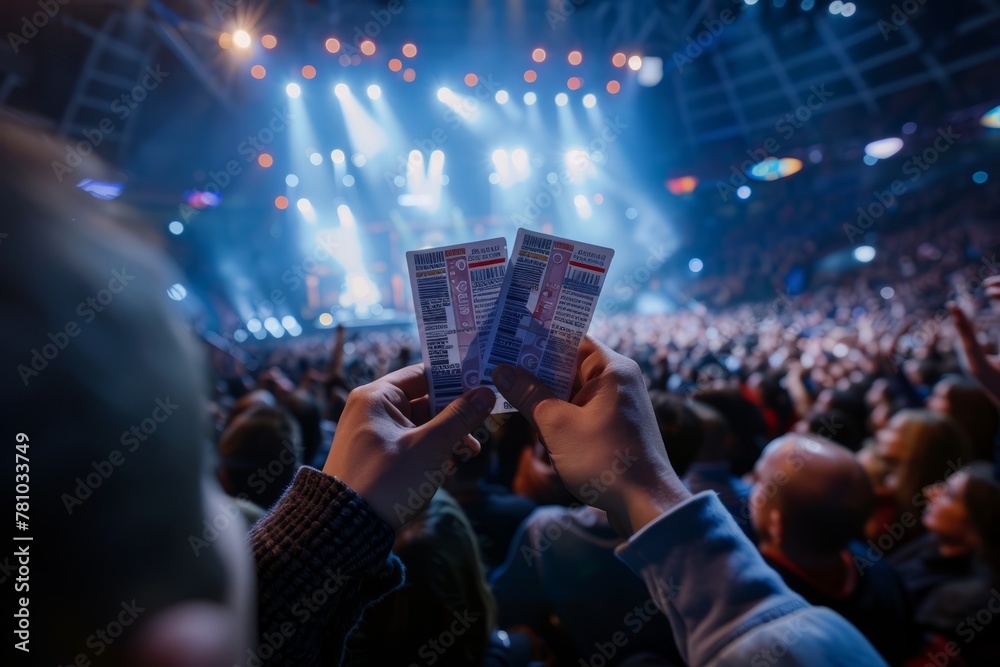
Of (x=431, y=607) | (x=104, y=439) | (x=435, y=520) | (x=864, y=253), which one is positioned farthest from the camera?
(x=864, y=253)

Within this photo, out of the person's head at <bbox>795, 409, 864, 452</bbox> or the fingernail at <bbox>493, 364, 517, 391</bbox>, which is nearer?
the fingernail at <bbox>493, 364, 517, 391</bbox>

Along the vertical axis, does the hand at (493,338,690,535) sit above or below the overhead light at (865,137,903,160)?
below

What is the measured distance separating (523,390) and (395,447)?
37cm

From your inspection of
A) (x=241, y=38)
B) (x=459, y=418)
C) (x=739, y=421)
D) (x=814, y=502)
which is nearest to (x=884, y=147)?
(x=739, y=421)

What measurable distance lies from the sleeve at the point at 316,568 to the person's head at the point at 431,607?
75cm

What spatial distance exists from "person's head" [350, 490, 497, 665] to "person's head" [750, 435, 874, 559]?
3.97 ft

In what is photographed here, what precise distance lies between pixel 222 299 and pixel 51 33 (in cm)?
1578

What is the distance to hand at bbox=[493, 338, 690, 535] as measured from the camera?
3.76 ft

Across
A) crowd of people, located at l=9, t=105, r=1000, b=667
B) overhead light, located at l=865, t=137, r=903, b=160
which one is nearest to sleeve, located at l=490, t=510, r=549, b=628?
crowd of people, located at l=9, t=105, r=1000, b=667

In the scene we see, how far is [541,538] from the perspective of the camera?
2.52 metres

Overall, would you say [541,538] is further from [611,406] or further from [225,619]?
[225,619]

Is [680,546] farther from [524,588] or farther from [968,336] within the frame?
[968,336]

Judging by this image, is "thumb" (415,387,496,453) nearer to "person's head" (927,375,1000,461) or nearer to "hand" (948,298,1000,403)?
"hand" (948,298,1000,403)

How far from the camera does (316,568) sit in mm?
1001
